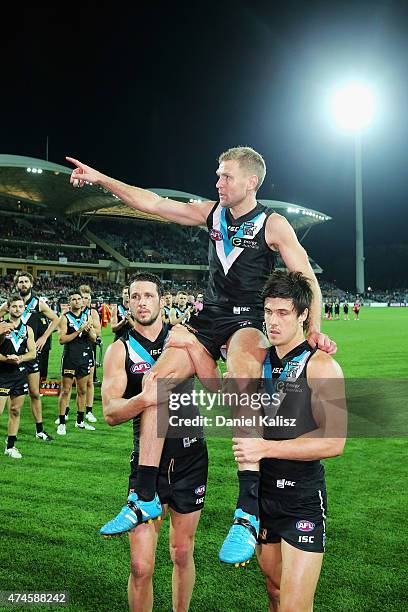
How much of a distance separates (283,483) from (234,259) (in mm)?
1497

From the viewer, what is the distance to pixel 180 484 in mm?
3697

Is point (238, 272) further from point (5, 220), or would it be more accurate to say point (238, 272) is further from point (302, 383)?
point (5, 220)

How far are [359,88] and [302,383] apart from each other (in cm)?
5445

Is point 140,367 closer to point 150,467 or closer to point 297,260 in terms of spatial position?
point 150,467

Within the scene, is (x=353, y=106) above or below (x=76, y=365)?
above

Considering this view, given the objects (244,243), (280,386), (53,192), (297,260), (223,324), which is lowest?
(280,386)

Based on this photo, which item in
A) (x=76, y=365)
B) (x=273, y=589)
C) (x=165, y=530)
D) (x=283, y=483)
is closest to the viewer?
(x=283, y=483)

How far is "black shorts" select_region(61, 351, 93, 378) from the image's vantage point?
9430 mm

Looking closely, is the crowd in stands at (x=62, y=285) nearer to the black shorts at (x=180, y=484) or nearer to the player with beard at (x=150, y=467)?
the player with beard at (x=150, y=467)

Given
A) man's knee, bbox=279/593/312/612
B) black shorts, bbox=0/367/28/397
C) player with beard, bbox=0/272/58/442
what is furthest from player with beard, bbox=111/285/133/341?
man's knee, bbox=279/593/312/612

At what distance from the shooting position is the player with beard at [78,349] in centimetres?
942

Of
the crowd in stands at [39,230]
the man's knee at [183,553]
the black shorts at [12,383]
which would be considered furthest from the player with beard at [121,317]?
the crowd in stands at [39,230]

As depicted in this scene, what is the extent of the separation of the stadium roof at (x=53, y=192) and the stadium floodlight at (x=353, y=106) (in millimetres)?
13277

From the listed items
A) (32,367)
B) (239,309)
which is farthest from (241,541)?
(32,367)
